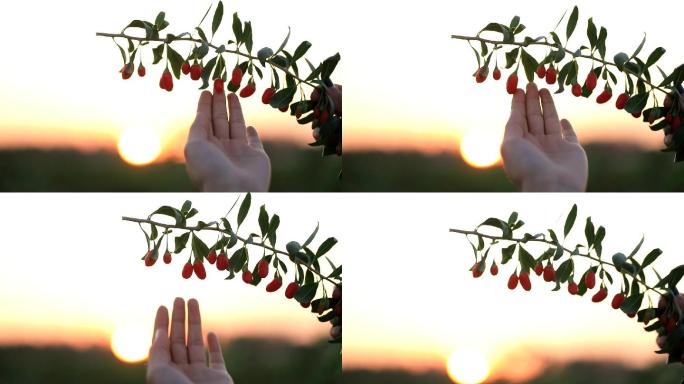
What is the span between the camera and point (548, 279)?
266 centimetres

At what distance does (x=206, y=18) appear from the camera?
106 inches

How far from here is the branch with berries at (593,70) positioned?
2646 millimetres

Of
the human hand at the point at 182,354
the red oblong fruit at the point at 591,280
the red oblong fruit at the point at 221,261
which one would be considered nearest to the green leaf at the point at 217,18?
the red oblong fruit at the point at 221,261

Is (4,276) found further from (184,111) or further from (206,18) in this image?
(206,18)

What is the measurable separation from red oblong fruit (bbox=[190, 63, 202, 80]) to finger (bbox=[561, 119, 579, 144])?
0.79 meters

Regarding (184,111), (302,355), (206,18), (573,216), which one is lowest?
(302,355)

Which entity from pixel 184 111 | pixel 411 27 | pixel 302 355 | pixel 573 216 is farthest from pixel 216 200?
pixel 573 216

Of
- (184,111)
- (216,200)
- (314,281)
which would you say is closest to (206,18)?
(184,111)

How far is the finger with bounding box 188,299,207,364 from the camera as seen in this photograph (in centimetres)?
262

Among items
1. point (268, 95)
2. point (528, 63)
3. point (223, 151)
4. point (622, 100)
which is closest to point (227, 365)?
point (223, 151)

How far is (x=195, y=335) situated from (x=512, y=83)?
0.86 meters

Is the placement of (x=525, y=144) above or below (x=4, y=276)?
above

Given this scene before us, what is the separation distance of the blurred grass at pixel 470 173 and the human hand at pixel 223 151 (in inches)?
8.1

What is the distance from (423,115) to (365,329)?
0.49 meters
